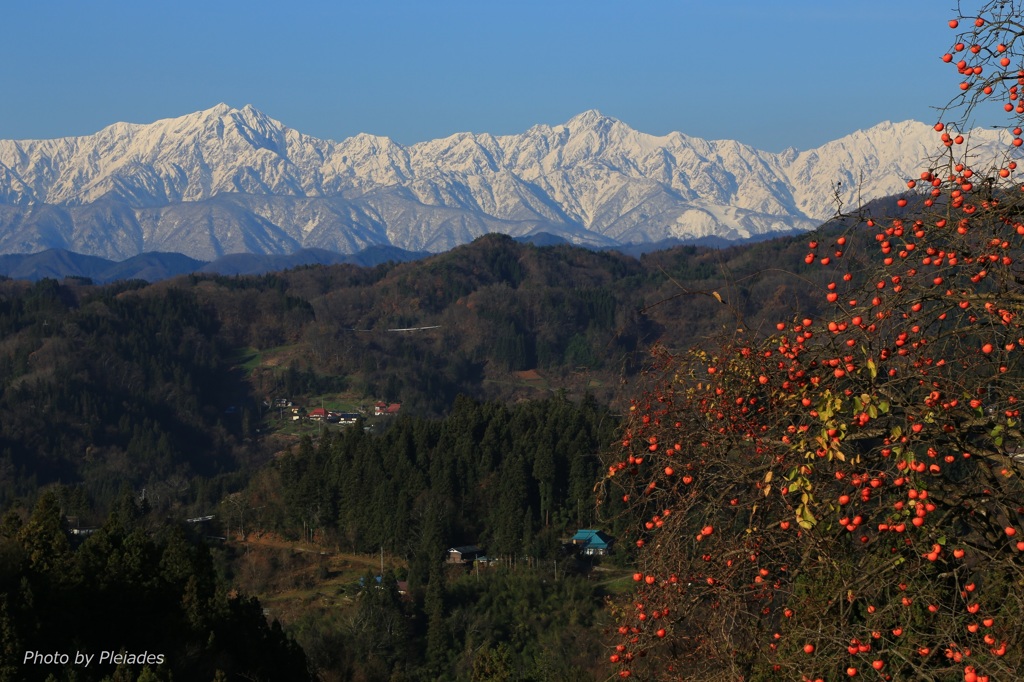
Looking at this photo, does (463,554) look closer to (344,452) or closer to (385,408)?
(344,452)

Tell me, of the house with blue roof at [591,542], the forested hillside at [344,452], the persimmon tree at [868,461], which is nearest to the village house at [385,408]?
the forested hillside at [344,452]

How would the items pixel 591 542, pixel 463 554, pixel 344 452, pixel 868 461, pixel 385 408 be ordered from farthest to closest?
pixel 385 408
pixel 344 452
pixel 463 554
pixel 591 542
pixel 868 461

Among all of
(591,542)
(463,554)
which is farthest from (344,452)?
(591,542)

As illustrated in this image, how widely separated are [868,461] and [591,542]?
57.3m

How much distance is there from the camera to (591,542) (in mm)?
62625

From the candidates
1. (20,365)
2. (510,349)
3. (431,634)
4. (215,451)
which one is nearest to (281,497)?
(431,634)

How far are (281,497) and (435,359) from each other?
9234cm

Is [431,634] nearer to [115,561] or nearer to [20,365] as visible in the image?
[115,561]

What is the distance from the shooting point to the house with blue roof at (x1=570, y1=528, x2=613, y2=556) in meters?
61.7

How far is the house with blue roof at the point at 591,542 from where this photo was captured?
61.7 m

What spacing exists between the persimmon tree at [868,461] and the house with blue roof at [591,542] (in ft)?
180

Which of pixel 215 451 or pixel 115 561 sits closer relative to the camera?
pixel 115 561

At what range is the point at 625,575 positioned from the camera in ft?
191

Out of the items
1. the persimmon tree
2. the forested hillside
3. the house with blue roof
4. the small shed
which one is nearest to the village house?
the forested hillside
